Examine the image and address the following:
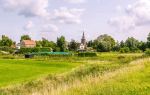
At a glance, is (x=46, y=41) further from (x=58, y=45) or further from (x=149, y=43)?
(x=149, y=43)

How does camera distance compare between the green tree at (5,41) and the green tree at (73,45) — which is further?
the green tree at (73,45)

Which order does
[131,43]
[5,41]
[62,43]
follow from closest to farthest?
[131,43], [62,43], [5,41]

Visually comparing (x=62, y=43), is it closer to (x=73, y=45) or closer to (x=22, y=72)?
(x=73, y=45)

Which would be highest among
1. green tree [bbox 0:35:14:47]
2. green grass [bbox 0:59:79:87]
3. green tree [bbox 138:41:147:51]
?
green tree [bbox 0:35:14:47]

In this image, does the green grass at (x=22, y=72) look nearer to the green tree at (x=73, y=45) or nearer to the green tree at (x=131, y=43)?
the green tree at (x=131, y=43)

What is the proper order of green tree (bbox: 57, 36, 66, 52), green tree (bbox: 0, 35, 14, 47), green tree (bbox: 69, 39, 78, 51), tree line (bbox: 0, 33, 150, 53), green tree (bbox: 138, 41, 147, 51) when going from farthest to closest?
green tree (bbox: 69, 39, 78, 51) → green tree (bbox: 0, 35, 14, 47) → green tree (bbox: 57, 36, 66, 52) → tree line (bbox: 0, 33, 150, 53) → green tree (bbox: 138, 41, 147, 51)

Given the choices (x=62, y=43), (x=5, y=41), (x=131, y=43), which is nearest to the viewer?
(x=131, y=43)

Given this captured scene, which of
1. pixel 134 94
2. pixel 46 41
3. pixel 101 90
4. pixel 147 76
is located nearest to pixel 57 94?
pixel 101 90

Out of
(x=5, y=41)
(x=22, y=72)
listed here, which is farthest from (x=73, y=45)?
(x=22, y=72)

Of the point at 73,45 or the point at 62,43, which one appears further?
the point at 73,45

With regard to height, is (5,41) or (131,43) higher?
(5,41)

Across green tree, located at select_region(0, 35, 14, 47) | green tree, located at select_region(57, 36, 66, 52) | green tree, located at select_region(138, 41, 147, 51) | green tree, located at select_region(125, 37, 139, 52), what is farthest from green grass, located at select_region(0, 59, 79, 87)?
green tree, located at select_region(0, 35, 14, 47)

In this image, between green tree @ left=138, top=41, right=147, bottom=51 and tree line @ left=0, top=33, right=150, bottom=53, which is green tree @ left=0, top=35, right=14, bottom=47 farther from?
green tree @ left=138, top=41, right=147, bottom=51

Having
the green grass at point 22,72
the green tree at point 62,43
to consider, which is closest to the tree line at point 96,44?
the green tree at point 62,43
